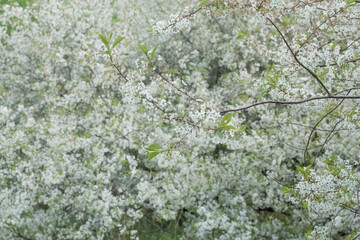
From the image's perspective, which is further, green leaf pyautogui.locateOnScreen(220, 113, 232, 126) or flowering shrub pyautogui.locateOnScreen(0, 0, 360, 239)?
flowering shrub pyautogui.locateOnScreen(0, 0, 360, 239)

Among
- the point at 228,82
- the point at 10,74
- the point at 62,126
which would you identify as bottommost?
the point at 62,126

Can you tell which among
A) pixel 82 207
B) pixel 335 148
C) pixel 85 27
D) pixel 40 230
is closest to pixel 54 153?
pixel 82 207

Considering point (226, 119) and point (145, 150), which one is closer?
point (226, 119)

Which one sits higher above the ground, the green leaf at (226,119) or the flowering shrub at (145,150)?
the flowering shrub at (145,150)

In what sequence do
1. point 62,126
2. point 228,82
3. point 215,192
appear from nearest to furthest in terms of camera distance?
1. point 215,192
2. point 62,126
3. point 228,82

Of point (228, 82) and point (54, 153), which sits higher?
point (228, 82)

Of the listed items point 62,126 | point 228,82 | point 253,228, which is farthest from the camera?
point 228,82

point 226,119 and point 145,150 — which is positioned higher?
point 145,150

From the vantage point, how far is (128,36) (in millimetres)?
7887

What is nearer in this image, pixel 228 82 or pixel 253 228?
pixel 253 228

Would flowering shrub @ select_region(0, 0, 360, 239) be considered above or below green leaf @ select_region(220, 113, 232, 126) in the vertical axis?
above

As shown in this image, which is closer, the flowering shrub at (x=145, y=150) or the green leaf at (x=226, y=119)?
the green leaf at (x=226, y=119)

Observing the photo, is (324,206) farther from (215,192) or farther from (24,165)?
(24,165)

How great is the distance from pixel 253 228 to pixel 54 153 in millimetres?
2871
